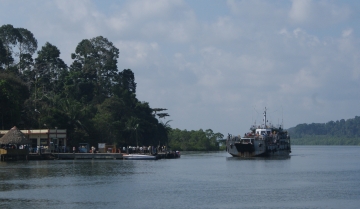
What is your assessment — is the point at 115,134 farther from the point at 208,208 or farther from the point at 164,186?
the point at 208,208

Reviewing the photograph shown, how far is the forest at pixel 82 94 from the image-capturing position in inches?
3706

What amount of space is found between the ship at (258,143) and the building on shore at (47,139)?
26638 mm

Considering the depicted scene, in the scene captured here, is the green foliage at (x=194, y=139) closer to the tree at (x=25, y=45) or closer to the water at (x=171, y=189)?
the tree at (x=25, y=45)

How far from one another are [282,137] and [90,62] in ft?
132

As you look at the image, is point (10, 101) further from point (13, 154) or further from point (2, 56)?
point (2, 56)

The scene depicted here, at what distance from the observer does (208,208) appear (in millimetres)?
36938

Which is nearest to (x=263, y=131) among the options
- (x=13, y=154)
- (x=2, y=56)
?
(x=13, y=154)

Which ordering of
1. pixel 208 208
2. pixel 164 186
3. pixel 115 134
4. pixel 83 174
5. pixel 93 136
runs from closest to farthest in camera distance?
pixel 208 208
pixel 164 186
pixel 83 174
pixel 93 136
pixel 115 134

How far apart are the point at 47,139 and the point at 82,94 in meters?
32.3

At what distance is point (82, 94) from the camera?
117 m

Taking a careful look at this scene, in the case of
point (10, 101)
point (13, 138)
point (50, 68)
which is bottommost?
point (13, 138)

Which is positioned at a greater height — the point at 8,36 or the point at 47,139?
the point at 8,36

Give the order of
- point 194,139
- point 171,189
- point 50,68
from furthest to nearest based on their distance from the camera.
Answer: point 194,139 < point 50,68 < point 171,189

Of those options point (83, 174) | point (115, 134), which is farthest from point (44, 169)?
point (115, 134)
